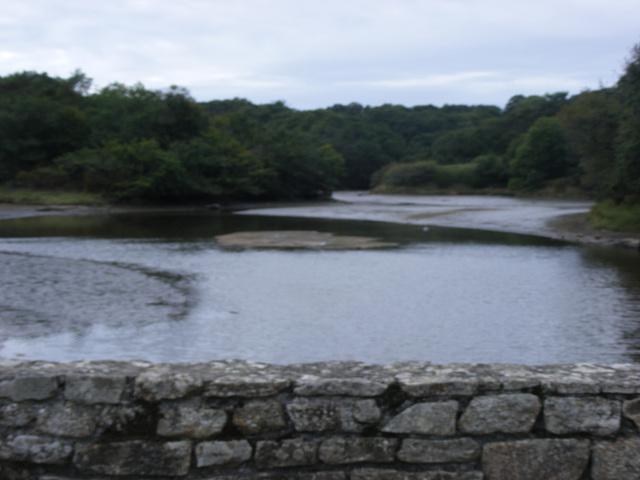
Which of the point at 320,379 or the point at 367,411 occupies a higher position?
the point at 320,379

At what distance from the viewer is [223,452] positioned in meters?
2.83

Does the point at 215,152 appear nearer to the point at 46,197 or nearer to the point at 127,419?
the point at 46,197

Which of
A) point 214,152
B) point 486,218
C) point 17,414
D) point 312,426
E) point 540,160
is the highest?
point 214,152

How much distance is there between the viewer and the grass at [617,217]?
84.1 ft

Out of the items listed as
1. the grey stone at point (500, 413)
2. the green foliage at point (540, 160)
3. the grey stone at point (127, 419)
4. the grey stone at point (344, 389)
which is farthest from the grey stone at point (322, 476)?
the green foliage at point (540, 160)

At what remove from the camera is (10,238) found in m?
22.8

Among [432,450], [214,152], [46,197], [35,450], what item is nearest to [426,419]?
[432,450]

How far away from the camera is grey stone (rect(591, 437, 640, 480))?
2.84m

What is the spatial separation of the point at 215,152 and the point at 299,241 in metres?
34.4

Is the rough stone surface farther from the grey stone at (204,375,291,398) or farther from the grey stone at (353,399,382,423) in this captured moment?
the grey stone at (204,375,291,398)

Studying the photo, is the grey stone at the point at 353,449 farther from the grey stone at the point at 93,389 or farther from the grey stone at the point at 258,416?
the grey stone at the point at 93,389

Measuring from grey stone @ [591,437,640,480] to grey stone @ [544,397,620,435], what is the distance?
7 cm

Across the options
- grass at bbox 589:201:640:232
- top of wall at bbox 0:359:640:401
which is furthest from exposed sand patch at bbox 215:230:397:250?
top of wall at bbox 0:359:640:401

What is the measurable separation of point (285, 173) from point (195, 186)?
46.4ft
